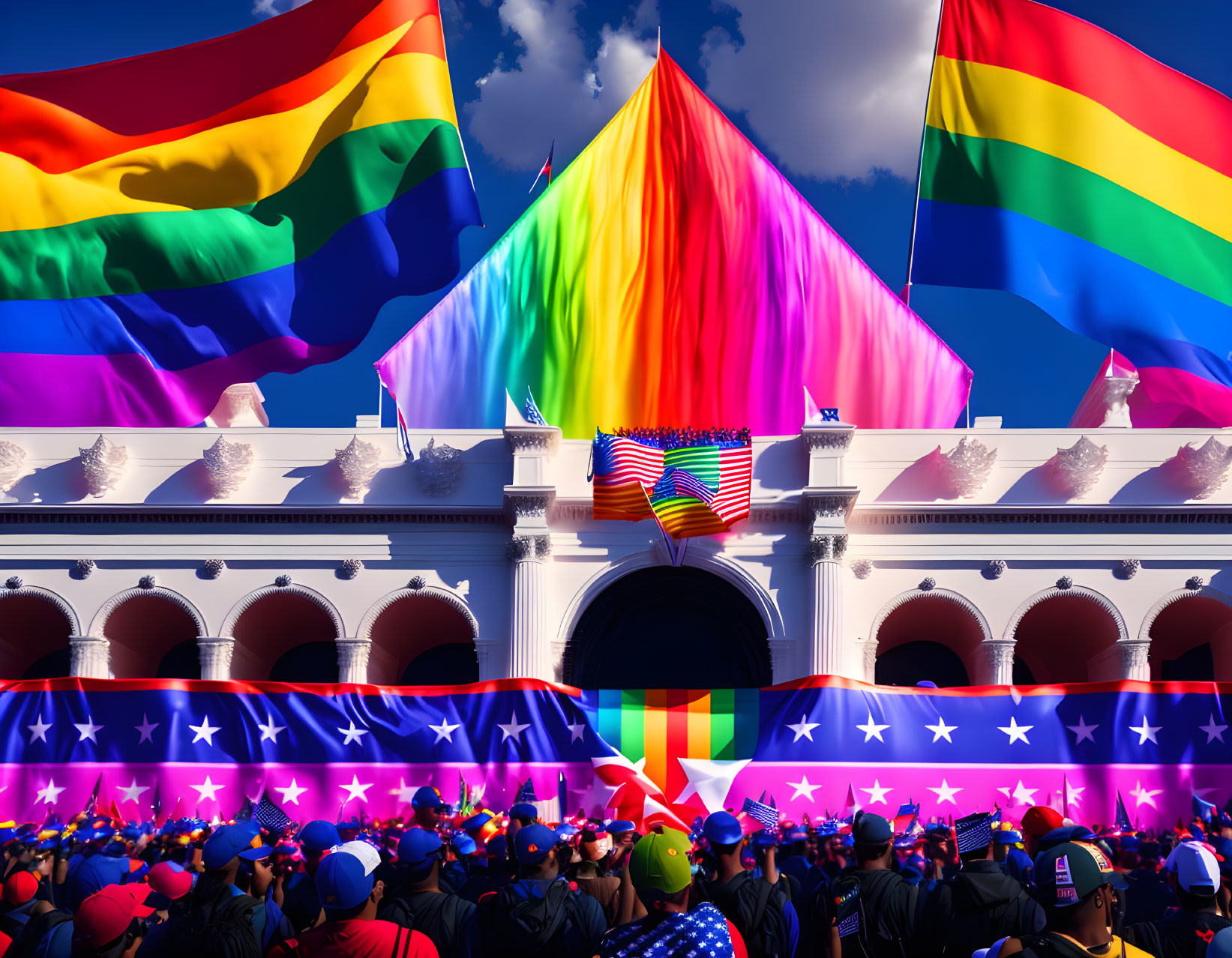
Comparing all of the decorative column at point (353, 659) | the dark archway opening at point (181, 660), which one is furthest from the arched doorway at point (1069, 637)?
the dark archway opening at point (181, 660)

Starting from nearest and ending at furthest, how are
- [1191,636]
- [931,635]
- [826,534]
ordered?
[826,534] → [1191,636] → [931,635]

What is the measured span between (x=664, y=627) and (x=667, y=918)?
71.6ft

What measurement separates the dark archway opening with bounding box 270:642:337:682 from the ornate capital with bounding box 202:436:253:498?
5.31 meters

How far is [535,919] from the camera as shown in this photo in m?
6.05

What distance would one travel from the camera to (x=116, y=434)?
84.8 ft

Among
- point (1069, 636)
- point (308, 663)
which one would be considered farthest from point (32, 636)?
point (1069, 636)

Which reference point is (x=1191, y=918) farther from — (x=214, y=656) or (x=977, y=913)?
(x=214, y=656)

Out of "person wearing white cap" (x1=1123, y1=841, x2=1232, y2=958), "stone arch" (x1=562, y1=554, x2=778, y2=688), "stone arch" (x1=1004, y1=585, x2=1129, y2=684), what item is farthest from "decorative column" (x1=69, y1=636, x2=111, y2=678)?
"person wearing white cap" (x1=1123, y1=841, x2=1232, y2=958)

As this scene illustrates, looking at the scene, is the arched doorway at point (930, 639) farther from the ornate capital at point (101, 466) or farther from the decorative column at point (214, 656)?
the ornate capital at point (101, 466)

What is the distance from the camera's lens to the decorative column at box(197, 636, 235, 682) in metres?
24.3

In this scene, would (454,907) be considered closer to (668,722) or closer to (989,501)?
(668,722)

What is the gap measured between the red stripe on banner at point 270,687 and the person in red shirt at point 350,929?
10.6 meters

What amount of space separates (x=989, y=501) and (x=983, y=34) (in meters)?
9.80

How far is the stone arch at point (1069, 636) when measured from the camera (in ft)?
79.2
